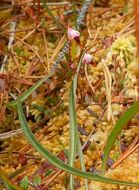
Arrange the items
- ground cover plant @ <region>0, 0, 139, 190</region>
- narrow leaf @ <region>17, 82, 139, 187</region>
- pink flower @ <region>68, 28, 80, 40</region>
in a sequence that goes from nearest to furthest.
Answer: narrow leaf @ <region>17, 82, 139, 187</region> < ground cover plant @ <region>0, 0, 139, 190</region> < pink flower @ <region>68, 28, 80, 40</region>

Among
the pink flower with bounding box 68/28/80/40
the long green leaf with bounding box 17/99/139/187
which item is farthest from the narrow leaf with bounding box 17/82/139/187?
the pink flower with bounding box 68/28/80/40

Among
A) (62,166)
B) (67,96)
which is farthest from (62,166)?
(67,96)

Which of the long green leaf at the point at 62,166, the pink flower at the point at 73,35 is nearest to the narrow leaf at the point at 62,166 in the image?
the long green leaf at the point at 62,166

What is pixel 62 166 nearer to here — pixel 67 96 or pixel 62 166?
pixel 62 166

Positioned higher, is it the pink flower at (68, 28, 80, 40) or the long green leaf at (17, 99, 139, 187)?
the pink flower at (68, 28, 80, 40)

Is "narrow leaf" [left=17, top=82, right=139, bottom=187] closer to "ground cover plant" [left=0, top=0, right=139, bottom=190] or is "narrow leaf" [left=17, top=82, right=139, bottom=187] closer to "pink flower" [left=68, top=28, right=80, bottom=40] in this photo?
"ground cover plant" [left=0, top=0, right=139, bottom=190]

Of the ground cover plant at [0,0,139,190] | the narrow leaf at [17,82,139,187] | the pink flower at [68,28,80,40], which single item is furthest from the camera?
the pink flower at [68,28,80,40]

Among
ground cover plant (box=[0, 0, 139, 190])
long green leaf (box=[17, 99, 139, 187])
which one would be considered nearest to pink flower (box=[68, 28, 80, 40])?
ground cover plant (box=[0, 0, 139, 190])

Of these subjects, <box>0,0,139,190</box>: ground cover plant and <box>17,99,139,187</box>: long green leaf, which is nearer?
<box>17,99,139,187</box>: long green leaf

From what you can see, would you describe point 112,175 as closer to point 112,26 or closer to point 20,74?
point 20,74
